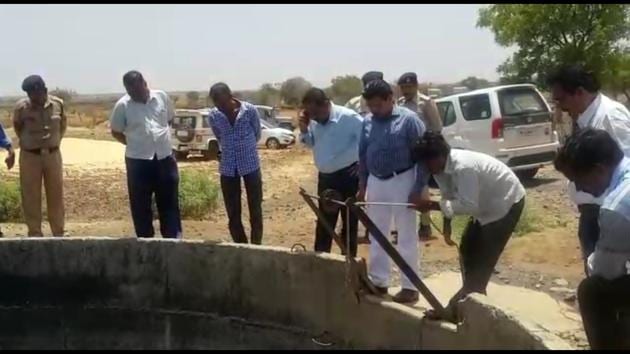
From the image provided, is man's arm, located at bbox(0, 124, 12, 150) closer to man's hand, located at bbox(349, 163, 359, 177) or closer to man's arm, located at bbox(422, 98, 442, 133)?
Result: man's hand, located at bbox(349, 163, 359, 177)

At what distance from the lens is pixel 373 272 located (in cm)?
623

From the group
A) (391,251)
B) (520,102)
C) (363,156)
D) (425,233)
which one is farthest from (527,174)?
(391,251)

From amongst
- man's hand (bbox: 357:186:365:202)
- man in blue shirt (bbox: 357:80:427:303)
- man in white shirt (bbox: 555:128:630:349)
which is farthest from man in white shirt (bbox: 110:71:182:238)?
man in white shirt (bbox: 555:128:630:349)

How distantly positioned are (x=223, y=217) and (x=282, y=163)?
9.93 m

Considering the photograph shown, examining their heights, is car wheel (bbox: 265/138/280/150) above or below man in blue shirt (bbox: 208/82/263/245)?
below

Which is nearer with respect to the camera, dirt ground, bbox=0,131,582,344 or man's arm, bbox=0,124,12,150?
dirt ground, bbox=0,131,582,344

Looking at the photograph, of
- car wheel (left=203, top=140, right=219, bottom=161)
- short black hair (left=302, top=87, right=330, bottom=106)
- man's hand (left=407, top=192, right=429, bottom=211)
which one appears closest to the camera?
man's hand (left=407, top=192, right=429, bottom=211)

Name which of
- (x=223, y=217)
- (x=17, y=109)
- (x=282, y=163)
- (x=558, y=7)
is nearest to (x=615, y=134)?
(x=17, y=109)

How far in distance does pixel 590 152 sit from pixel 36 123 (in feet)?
19.5

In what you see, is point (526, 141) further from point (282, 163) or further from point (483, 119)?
point (282, 163)

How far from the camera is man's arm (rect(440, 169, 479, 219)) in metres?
5.34

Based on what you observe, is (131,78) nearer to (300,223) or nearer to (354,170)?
(354,170)

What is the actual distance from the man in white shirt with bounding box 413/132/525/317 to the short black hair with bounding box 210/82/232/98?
248 centimetres

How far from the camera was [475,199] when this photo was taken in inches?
212
